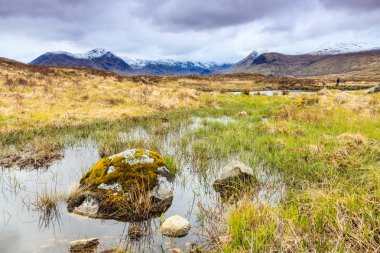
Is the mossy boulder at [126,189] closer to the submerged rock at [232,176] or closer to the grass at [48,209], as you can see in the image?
the grass at [48,209]

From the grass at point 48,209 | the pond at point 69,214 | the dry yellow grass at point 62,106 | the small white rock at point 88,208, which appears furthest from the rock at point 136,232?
the dry yellow grass at point 62,106

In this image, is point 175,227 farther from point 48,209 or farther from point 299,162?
point 299,162

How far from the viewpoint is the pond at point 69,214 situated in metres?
5.68

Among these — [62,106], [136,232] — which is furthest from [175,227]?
[62,106]

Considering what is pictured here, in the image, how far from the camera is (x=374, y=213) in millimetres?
4934

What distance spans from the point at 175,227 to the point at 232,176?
262 centimetres

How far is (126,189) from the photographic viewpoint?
7.26 metres

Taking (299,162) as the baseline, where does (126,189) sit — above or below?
above

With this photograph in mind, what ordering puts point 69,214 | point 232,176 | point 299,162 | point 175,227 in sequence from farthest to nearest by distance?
point 299,162 → point 232,176 → point 69,214 → point 175,227

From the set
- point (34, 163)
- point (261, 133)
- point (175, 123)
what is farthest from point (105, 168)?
point (175, 123)

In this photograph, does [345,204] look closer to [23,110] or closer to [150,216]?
[150,216]

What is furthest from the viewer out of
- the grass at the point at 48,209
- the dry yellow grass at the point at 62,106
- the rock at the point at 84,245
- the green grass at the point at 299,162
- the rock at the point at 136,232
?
the dry yellow grass at the point at 62,106

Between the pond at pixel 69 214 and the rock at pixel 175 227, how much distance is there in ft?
Answer: 0.40

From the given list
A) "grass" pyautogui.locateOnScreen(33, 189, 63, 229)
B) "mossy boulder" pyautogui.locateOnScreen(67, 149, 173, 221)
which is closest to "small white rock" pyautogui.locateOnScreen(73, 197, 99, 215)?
"mossy boulder" pyautogui.locateOnScreen(67, 149, 173, 221)
